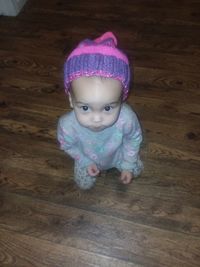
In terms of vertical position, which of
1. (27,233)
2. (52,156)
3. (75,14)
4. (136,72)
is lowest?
(27,233)

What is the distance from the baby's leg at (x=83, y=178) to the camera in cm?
144

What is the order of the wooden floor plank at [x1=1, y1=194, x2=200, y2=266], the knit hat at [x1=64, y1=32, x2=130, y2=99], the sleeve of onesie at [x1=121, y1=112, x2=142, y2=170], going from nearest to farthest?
the knit hat at [x1=64, y1=32, x2=130, y2=99], the sleeve of onesie at [x1=121, y1=112, x2=142, y2=170], the wooden floor plank at [x1=1, y1=194, x2=200, y2=266]

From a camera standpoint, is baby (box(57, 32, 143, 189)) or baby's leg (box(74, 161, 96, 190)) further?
baby's leg (box(74, 161, 96, 190))

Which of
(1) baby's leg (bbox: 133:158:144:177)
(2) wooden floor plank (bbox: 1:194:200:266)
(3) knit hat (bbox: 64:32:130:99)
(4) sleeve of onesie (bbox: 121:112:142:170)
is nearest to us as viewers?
(3) knit hat (bbox: 64:32:130:99)

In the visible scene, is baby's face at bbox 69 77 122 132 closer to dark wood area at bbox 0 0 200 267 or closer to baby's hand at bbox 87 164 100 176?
baby's hand at bbox 87 164 100 176

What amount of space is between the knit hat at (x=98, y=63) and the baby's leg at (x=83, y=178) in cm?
49

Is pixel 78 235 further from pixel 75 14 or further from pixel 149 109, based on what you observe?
pixel 75 14

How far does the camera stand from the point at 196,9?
2219 mm

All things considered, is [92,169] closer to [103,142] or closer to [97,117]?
[103,142]

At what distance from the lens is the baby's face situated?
3.27 feet

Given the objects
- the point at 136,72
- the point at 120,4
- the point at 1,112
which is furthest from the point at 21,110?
the point at 120,4

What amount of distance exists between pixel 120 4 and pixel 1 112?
3.50 ft

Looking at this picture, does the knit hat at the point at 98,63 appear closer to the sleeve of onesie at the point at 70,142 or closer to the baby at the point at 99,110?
the baby at the point at 99,110

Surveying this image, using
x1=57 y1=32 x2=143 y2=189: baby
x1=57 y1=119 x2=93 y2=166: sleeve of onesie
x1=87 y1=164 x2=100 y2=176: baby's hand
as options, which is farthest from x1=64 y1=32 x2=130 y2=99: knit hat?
x1=87 y1=164 x2=100 y2=176: baby's hand
